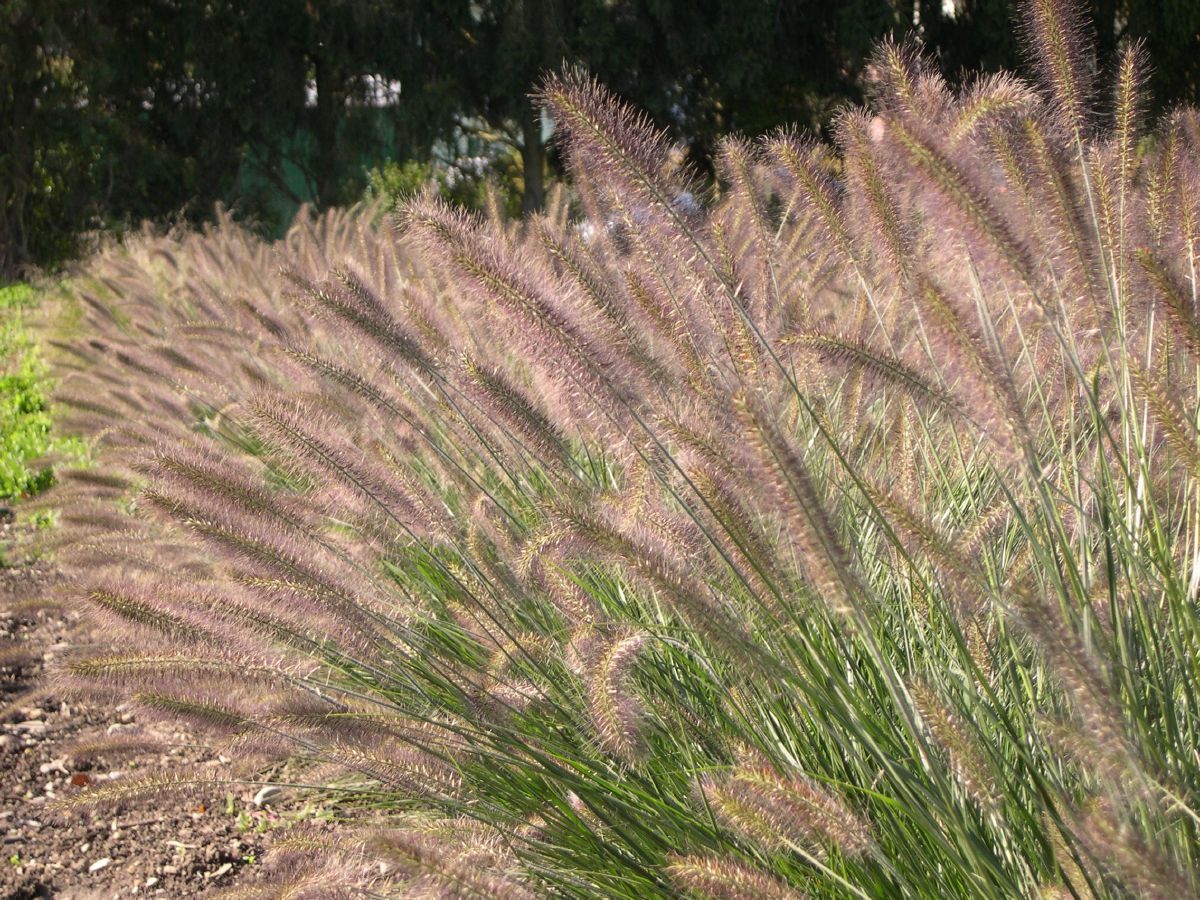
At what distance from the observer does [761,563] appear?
1.54m

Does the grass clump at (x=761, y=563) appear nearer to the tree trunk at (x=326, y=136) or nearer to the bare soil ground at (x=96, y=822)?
the bare soil ground at (x=96, y=822)

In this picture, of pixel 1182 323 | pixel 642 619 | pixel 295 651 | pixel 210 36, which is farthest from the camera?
pixel 210 36

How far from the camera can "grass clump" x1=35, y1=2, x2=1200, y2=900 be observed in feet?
4.60

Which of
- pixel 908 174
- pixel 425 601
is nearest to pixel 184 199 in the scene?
pixel 425 601

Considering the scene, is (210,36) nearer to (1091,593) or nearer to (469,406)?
(469,406)

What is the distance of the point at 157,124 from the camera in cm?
1797

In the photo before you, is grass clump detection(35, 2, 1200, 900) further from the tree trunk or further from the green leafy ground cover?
the tree trunk

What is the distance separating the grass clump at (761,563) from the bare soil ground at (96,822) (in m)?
0.38

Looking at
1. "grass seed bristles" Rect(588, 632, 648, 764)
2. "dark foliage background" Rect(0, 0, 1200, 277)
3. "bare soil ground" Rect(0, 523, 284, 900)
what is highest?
"dark foliage background" Rect(0, 0, 1200, 277)

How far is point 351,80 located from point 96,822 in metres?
15.9

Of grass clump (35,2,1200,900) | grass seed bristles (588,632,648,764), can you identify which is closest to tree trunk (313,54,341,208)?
grass clump (35,2,1200,900)

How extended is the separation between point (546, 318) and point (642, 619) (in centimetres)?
74

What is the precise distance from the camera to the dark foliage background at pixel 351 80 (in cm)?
1539

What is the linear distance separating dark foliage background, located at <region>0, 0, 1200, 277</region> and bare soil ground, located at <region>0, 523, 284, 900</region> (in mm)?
12376
